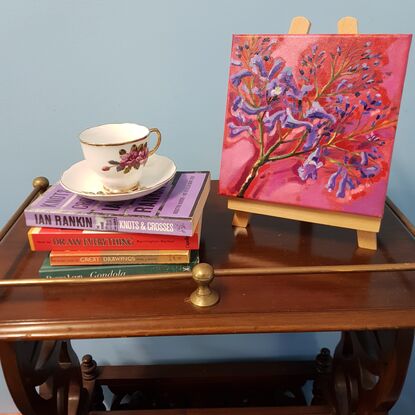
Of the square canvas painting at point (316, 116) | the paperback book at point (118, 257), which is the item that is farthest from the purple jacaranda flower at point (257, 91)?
the paperback book at point (118, 257)

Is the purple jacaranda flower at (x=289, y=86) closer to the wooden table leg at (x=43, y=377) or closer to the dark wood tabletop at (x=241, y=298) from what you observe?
the dark wood tabletop at (x=241, y=298)

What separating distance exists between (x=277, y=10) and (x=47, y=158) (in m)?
0.51

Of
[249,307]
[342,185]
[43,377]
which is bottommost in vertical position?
[43,377]

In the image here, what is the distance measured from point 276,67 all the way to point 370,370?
0.49 m

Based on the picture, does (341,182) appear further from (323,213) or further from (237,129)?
(237,129)

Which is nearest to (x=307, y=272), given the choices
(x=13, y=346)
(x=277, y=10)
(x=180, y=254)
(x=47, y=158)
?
(x=180, y=254)

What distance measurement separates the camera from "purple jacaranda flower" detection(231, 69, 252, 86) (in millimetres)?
545

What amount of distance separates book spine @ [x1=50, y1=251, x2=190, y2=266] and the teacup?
0.08 m

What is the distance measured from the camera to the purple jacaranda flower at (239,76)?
545 millimetres

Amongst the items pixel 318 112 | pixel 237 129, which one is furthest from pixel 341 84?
pixel 237 129

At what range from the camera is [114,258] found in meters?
0.51

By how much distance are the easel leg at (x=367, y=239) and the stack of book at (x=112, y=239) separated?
0.22 m

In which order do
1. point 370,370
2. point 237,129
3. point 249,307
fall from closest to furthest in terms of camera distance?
point 249,307
point 237,129
point 370,370

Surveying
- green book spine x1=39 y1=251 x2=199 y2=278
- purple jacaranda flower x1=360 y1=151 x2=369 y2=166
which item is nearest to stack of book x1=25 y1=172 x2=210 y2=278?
green book spine x1=39 y1=251 x2=199 y2=278
